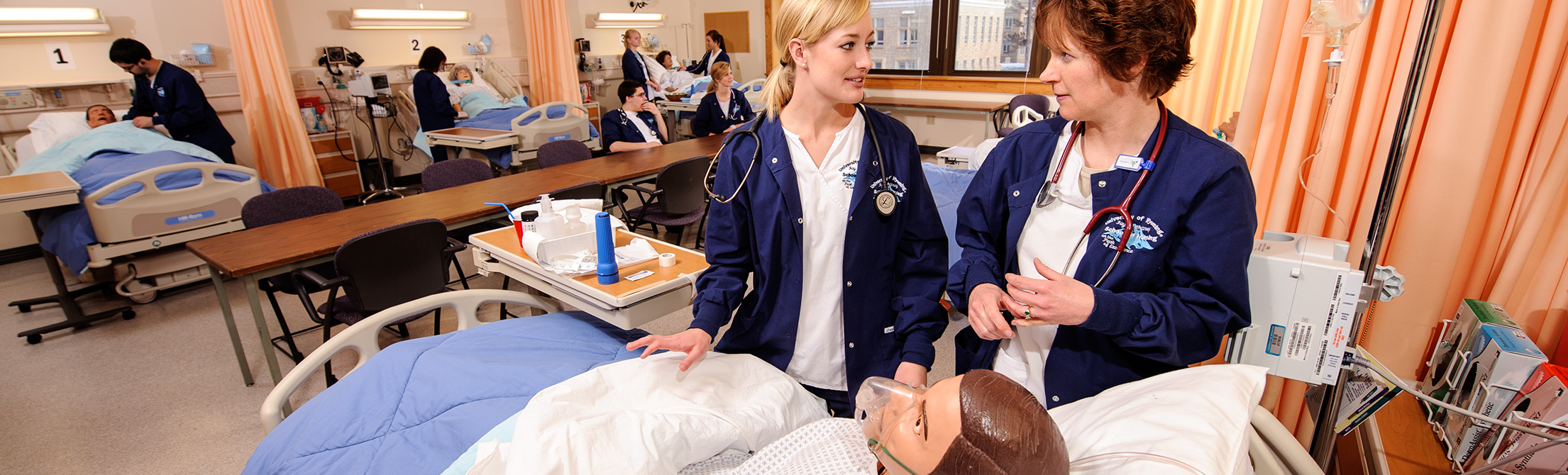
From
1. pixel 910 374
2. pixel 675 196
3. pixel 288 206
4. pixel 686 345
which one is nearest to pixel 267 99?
pixel 288 206

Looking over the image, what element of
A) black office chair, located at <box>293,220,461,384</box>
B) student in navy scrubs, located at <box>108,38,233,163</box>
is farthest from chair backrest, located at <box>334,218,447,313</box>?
student in navy scrubs, located at <box>108,38,233,163</box>

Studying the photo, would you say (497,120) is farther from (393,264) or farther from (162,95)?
(393,264)

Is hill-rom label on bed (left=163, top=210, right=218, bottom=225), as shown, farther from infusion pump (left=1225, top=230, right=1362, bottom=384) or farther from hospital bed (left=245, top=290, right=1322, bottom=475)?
infusion pump (left=1225, top=230, right=1362, bottom=384)

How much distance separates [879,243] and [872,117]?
247 millimetres

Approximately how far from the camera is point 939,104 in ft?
24.0

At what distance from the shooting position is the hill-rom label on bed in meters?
3.45

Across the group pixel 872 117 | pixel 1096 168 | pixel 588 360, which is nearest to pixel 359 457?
pixel 588 360

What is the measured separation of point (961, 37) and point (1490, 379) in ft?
21.5

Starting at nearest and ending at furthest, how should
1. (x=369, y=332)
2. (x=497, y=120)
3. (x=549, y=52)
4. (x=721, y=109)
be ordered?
(x=369, y=332) → (x=721, y=109) → (x=497, y=120) → (x=549, y=52)

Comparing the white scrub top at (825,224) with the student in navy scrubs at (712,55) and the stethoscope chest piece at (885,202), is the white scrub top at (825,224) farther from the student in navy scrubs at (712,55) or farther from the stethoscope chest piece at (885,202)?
the student in navy scrubs at (712,55)

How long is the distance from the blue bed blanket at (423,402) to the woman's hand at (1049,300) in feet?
2.96

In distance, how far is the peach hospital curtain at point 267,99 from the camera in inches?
197

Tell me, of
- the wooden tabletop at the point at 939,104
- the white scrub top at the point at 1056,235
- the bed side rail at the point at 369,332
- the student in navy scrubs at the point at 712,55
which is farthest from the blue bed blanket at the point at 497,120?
the white scrub top at the point at 1056,235

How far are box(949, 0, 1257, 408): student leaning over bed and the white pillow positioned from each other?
48 mm
